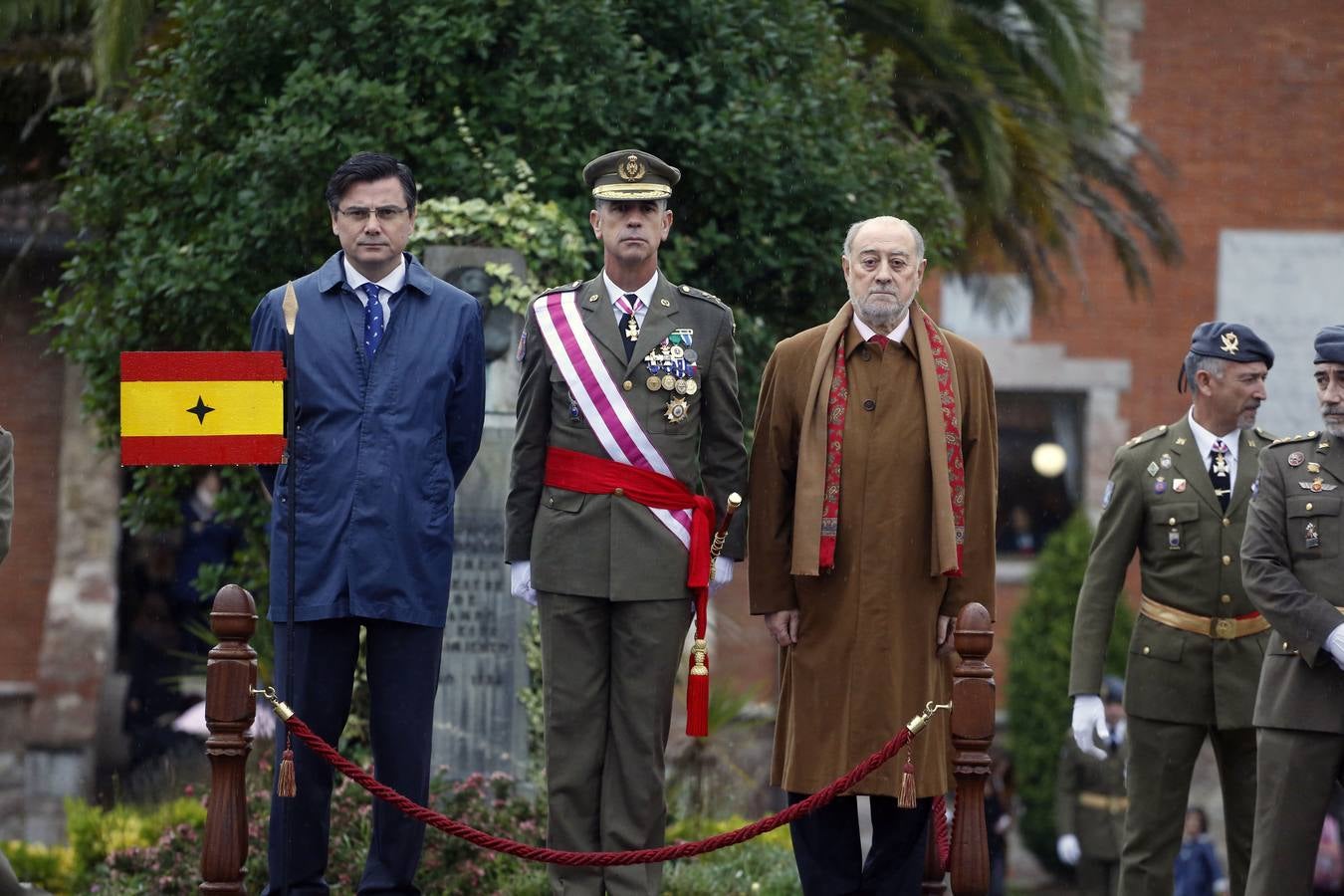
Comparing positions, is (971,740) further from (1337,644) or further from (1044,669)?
(1044,669)

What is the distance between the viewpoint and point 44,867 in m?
10.2

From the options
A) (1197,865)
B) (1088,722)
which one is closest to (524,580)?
(1088,722)

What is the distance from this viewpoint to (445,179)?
10.4 meters

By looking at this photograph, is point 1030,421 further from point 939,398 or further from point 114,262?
point 939,398

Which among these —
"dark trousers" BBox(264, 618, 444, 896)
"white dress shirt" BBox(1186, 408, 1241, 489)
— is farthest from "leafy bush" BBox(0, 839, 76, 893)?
"white dress shirt" BBox(1186, 408, 1241, 489)

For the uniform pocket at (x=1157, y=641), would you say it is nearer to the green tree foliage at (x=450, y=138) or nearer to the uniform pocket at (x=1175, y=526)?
the uniform pocket at (x=1175, y=526)

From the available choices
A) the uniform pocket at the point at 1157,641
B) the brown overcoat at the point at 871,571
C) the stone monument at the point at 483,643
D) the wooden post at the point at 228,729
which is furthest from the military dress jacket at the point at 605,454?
the stone monument at the point at 483,643

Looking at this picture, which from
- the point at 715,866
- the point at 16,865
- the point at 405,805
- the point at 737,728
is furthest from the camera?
the point at 737,728

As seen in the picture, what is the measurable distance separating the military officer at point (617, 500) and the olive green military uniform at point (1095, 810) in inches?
300

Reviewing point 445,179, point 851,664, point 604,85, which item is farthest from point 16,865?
point 851,664

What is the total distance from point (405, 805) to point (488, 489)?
149 inches

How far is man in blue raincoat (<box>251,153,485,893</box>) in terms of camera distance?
5.94 metres

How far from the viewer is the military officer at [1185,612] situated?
6969 millimetres

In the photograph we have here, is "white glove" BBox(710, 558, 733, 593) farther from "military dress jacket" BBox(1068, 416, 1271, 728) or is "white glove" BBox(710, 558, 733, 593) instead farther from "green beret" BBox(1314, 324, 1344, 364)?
"green beret" BBox(1314, 324, 1344, 364)
